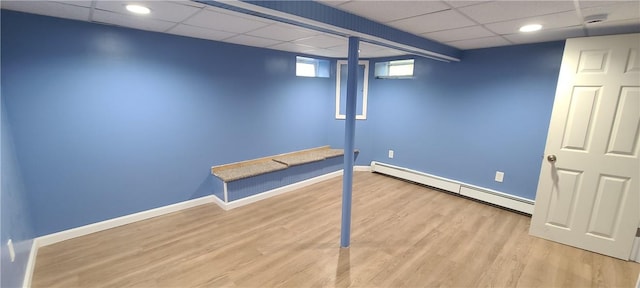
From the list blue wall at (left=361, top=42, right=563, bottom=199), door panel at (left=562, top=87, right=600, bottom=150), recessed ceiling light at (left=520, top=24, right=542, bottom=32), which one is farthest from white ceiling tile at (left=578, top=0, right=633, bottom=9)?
blue wall at (left=361, top=42, right=563, bottom=199)

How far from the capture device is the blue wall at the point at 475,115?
3.18 meters

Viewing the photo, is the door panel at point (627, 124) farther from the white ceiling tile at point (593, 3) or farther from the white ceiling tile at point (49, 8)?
the white ceiling tile at point (49, 8)

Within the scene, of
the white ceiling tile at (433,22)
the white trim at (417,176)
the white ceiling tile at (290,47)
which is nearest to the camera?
the white ceiling tile at (433,22)

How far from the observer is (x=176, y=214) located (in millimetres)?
3180

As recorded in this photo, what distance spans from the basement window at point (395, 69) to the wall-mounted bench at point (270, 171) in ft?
4.92

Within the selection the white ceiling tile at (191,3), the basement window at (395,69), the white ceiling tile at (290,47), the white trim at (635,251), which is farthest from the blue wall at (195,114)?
the white ceiling tile at (191,3)

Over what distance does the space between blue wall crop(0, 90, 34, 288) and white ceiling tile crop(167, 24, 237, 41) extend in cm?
146

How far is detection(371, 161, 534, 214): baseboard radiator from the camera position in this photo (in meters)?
3.38

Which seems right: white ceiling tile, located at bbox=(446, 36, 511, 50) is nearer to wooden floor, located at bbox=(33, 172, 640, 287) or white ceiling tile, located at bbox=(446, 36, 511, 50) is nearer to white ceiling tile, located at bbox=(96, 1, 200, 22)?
wooden floor, located at bbox=(33, 172, 640, 287)

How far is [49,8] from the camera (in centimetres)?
207

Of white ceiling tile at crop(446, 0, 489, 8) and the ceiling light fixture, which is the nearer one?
white ceiling tile at crop(446, 0, 489, 8)

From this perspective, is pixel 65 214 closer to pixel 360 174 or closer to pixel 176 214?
pixel 176 214

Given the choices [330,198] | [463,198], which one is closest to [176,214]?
[330,198]

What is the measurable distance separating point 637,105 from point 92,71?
486cm
